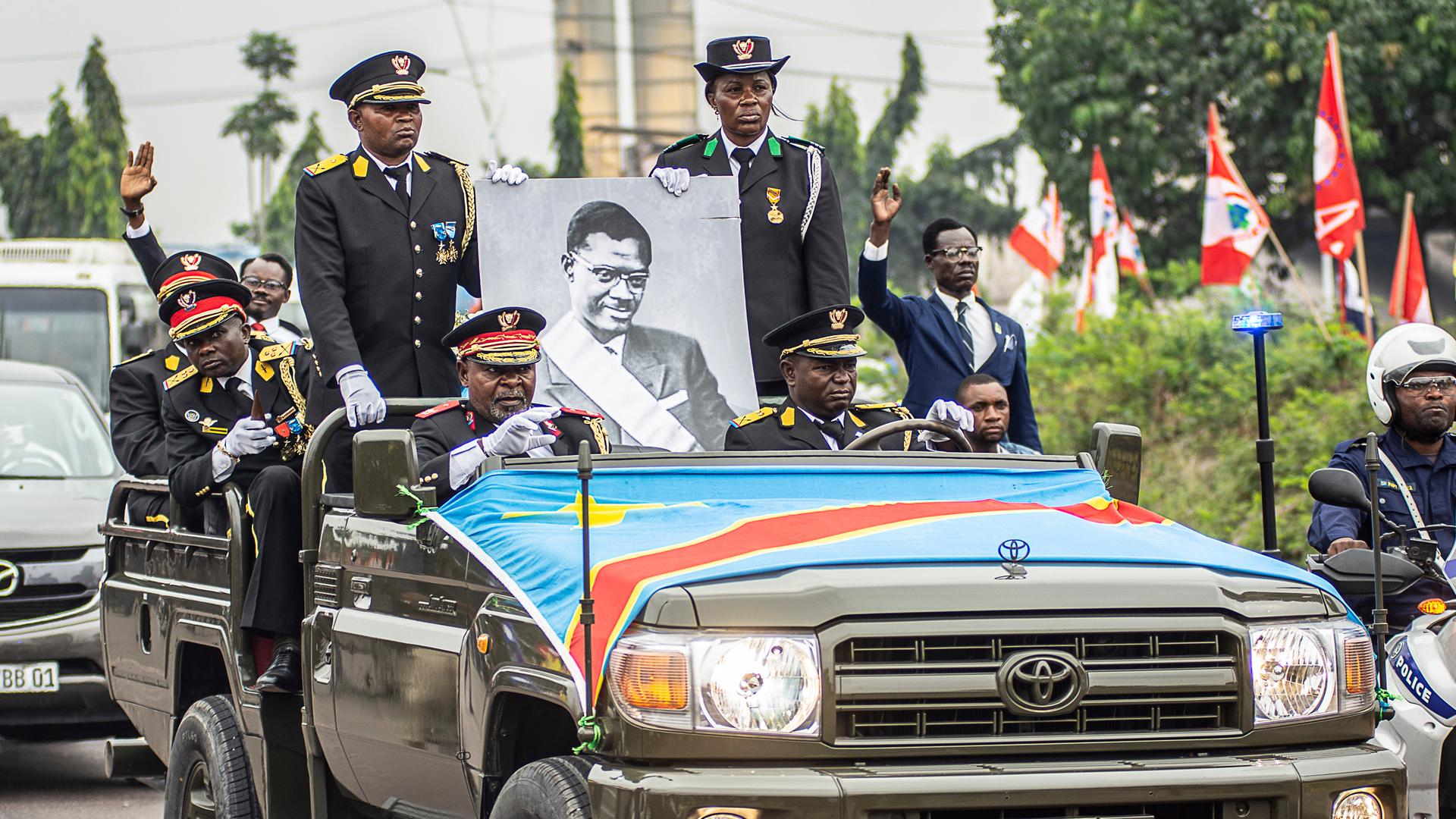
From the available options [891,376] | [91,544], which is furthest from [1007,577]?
[891,376]

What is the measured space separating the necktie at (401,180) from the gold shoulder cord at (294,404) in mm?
851

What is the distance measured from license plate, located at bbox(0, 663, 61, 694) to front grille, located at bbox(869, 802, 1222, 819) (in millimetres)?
6652

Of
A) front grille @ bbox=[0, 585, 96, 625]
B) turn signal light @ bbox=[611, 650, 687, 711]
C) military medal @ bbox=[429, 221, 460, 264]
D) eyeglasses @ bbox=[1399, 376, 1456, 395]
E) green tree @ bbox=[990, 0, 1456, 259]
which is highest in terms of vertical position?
green tree @ bbox=[990, 0, 1456, 259]

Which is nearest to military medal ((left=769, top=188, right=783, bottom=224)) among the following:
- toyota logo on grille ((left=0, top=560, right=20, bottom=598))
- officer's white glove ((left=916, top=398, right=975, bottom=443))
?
officer's white glove ((left=916, top=398, right=975, bottom=443))

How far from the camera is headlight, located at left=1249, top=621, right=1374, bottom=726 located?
4.41 metres

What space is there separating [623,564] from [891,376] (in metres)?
17.0

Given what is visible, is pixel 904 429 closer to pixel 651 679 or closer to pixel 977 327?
pixel 651 679

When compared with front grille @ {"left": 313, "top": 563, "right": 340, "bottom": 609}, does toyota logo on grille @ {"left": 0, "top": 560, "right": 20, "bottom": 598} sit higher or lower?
lower

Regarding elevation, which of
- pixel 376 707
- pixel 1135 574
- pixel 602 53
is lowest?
pixel 376 707

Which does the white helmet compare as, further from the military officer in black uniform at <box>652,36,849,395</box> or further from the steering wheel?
the military officer in black uniform at <box>652,36,849,395</box>

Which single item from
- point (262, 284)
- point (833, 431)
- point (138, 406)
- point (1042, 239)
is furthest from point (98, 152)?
point (833, 431)

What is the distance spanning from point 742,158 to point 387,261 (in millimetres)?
1341

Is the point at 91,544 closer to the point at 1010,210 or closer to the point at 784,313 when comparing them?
the point at 784,313

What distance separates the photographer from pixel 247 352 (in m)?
7.72
